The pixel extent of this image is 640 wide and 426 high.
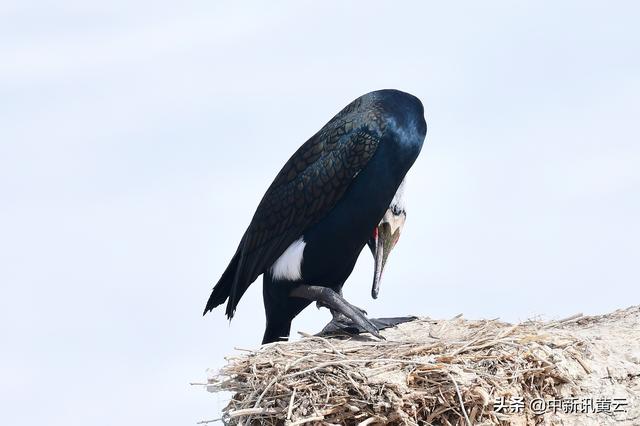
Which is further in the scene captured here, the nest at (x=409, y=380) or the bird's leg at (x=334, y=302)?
the bird's leg at (x=334, y=302)

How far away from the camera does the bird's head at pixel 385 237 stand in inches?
366

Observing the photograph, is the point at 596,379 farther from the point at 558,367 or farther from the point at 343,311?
the point at 343,311

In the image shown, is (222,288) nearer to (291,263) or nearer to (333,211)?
(291,263)

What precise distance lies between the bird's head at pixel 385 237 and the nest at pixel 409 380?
5.43 ft

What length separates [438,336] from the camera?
875cm

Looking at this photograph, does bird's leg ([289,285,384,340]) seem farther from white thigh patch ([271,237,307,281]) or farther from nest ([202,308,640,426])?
nest ([202,308,640,426])

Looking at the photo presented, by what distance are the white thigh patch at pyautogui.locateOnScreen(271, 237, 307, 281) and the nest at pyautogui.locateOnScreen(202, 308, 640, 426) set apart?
1252 millimetres

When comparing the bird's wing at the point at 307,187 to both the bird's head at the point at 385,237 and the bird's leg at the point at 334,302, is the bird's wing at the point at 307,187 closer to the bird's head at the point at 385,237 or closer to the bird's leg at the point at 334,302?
the bird's leg at the point at 334,302

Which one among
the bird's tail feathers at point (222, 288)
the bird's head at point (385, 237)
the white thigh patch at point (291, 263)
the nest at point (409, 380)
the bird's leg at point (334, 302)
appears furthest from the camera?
the bird's tail feathers at point (222, 288)

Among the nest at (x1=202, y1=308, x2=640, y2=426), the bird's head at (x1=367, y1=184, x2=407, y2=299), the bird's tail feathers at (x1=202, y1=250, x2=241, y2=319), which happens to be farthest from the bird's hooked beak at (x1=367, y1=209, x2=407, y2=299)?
the nest at (x1=202, y1=308, x2=640, y2=426)

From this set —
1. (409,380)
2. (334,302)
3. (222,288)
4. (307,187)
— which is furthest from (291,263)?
(409,380)

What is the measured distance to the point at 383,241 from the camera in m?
9.44

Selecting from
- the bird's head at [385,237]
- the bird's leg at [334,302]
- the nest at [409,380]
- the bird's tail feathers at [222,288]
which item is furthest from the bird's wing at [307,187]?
the nest at [409,380]

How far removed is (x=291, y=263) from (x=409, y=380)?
7.11 ft
